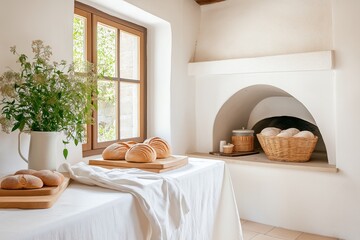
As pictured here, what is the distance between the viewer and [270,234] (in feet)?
9.46

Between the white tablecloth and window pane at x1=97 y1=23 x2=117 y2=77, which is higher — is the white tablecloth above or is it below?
below

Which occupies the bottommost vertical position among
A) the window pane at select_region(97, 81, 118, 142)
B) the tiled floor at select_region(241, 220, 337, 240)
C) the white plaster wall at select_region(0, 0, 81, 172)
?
the tiled floor at select_region(241, 220, 337, 240)

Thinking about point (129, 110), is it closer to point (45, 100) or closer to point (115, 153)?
point (115, 153)

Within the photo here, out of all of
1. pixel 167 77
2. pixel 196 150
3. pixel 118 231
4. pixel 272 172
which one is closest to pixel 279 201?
pixel 272 172

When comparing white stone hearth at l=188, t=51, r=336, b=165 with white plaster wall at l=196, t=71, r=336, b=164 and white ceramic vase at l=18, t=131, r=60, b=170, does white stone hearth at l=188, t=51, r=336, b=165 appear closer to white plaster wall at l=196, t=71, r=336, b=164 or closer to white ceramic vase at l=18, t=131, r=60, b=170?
white plaster wall at l=196, t=71, r=336, b=164

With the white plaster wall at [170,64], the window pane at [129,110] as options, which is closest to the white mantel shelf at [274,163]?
the white plaster wall at [170,64]

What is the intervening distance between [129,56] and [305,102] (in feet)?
5.54

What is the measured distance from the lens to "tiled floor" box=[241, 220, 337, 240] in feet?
9.17

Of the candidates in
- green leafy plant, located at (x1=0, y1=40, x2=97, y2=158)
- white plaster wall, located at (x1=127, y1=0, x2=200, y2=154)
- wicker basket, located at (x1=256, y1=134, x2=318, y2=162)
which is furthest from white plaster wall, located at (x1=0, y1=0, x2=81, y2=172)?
wicker basket, located at (x1=256, y1=134, x2=318, y2=162)

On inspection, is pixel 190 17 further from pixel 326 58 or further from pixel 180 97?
pixel 326 58

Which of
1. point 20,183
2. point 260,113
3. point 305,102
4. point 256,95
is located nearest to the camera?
point 20,183

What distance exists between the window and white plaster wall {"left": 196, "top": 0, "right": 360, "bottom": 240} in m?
0.73

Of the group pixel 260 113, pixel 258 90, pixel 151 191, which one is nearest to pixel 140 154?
pixel 151 191

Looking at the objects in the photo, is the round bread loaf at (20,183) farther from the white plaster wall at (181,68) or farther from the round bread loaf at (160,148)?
the white plaster wall at (181,68)
